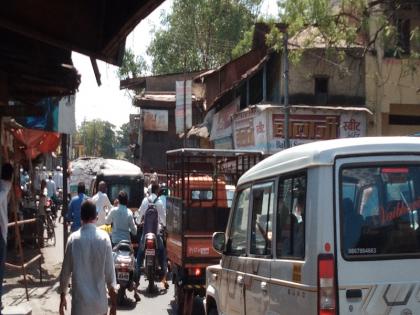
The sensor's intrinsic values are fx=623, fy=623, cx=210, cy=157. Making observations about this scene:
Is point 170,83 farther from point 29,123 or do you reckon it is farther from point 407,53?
point 29,123

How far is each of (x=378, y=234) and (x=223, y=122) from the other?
2429 centimetres

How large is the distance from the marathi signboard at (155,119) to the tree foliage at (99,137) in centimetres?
6050

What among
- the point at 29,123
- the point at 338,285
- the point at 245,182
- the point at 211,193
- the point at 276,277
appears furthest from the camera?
the point at 29,123

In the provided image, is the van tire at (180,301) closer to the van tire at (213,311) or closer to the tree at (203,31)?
the van tire at (213,311)

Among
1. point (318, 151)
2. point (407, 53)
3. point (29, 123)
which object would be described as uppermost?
point (407, 53)

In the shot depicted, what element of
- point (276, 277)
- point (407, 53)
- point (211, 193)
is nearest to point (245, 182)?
point (276, 277)

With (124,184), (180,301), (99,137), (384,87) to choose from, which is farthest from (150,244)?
(99,137)

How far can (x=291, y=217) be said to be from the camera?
4.31 m

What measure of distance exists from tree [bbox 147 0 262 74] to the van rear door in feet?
118

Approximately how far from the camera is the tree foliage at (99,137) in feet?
337

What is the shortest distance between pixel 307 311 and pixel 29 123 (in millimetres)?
8617

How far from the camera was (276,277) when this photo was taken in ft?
14.4

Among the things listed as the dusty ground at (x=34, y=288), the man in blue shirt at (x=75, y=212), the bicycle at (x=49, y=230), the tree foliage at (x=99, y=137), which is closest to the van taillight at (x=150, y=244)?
the dusty ground at (x=34, y=288)

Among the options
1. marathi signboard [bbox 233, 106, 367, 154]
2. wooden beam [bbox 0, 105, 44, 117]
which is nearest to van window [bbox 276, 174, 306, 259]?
wooden beam [bbox 0, 105, 44, 117]
